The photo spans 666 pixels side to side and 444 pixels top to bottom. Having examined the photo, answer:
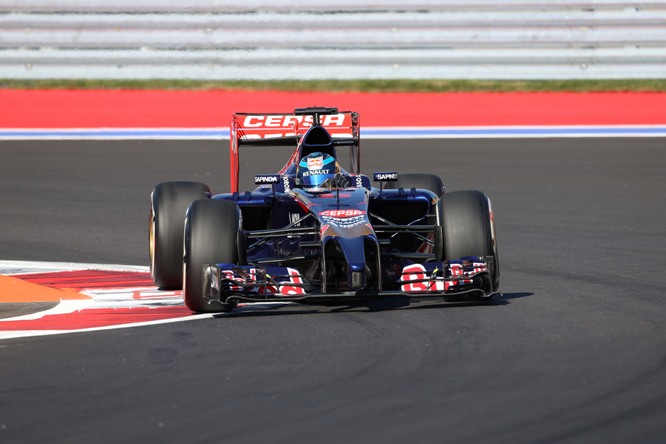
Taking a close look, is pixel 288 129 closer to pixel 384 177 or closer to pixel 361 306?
pixel 384 177

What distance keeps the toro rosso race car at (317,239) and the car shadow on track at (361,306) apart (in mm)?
75

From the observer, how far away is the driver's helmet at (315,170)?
1013cm

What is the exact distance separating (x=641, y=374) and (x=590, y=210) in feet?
22.8

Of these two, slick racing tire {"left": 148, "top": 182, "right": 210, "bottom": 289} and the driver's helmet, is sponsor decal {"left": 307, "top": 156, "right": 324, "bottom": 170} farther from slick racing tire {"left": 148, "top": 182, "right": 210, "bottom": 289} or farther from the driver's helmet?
slick racing tire {"left": 148, "top": 182, "right": 210, "bottom": 289}

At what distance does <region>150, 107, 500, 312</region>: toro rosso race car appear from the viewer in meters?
8.83

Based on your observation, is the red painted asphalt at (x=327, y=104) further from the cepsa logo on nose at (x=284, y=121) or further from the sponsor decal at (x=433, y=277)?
the sponsor decal at (x=433, y=277)

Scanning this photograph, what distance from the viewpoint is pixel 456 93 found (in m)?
23.2

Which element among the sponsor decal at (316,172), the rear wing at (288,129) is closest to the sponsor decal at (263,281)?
the sponsor decal at (316,172)
